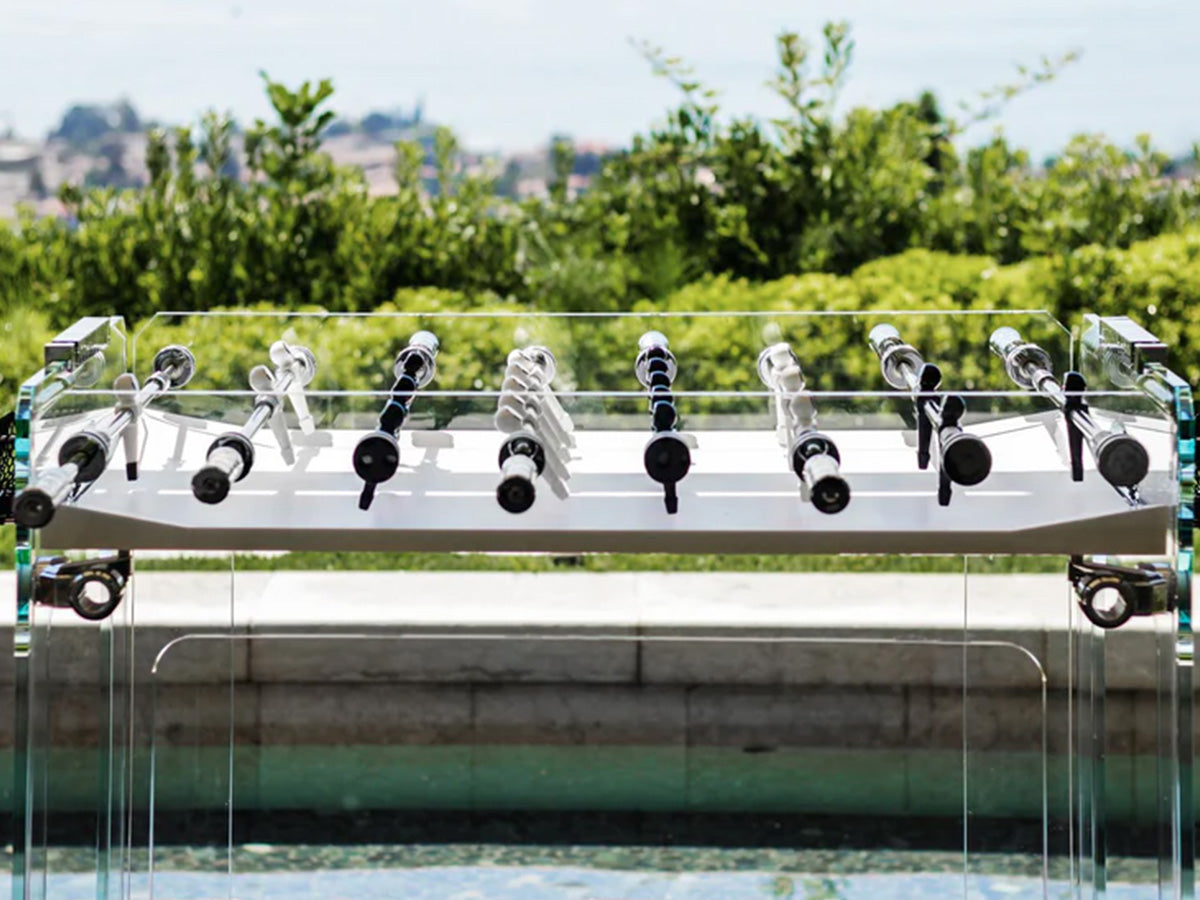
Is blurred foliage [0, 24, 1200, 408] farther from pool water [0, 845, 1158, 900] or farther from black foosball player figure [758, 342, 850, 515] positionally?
black foosball player figure [758, 342, 850, 515]

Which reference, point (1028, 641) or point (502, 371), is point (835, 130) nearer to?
point (502, 371)

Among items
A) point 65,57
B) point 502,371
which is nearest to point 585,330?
point 502,371

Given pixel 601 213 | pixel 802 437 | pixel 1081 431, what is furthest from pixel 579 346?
pixel 601 213

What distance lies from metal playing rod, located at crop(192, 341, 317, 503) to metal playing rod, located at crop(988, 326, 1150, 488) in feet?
3.08

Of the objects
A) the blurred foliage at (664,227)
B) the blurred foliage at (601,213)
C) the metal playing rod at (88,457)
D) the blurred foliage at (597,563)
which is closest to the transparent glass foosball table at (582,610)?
the metal playing rod at (88,457)

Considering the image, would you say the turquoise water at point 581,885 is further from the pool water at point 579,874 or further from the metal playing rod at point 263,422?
the metal playing rod at point 263,422

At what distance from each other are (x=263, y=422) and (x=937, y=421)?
2.82ft

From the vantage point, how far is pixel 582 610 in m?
3.22

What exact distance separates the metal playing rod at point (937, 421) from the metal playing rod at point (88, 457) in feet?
3.21

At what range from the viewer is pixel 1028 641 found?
96.3 inches

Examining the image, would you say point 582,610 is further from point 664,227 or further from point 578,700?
point 664,227

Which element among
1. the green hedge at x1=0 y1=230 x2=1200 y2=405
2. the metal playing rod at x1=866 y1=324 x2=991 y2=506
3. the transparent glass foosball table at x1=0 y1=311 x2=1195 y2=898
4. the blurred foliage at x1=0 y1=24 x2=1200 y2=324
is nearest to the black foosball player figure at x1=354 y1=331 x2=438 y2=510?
the transparent glass foosball table at x1=0 y1=311 x2=1195 y2=898

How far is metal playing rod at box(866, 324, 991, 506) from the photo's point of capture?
2.11m

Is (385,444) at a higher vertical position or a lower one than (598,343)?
lower
